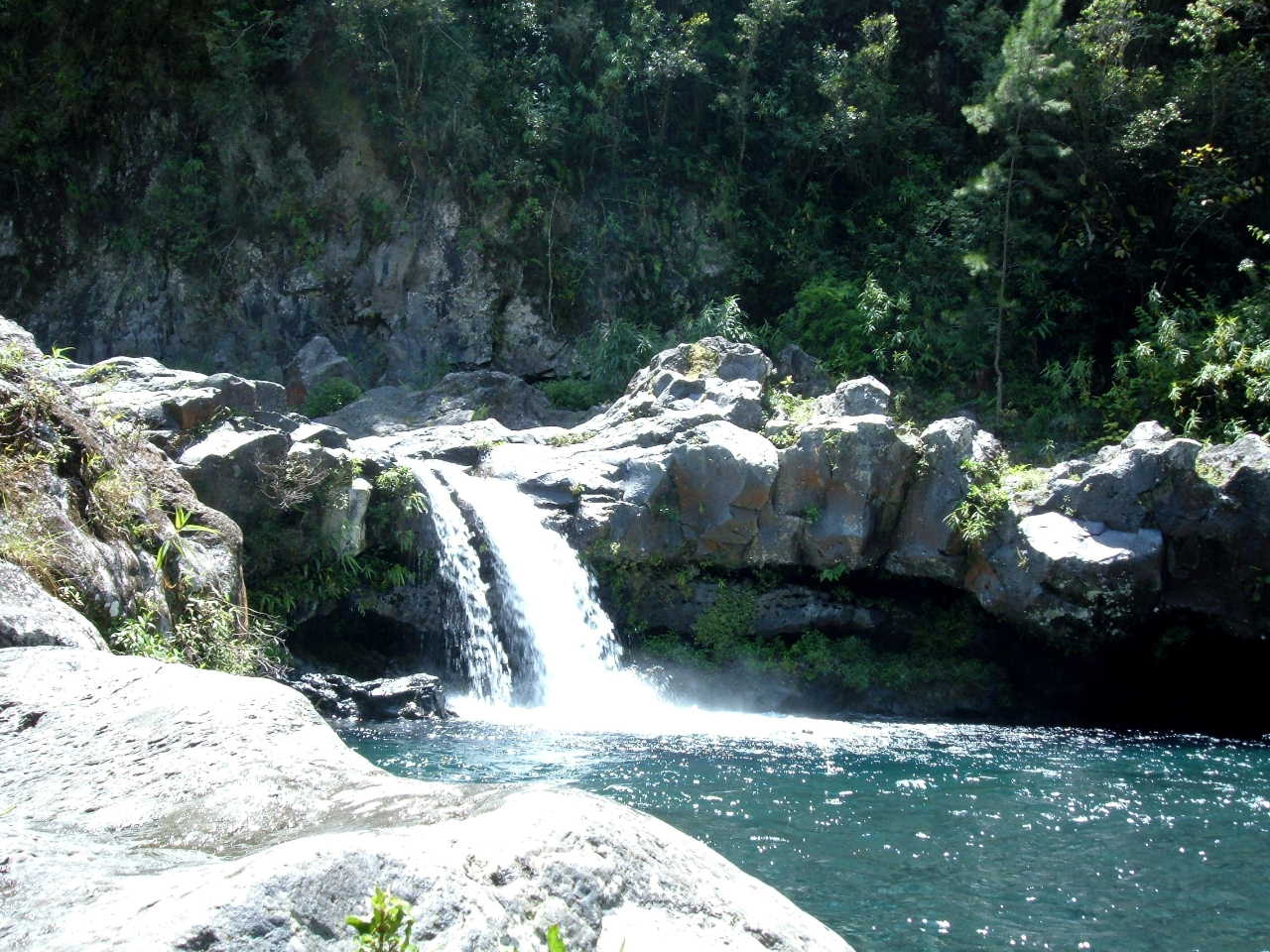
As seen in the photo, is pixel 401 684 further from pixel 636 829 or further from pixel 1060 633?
pixel 636 829

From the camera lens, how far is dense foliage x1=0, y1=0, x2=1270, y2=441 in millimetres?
22203

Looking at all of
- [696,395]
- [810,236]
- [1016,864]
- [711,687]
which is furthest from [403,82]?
[1016,864]

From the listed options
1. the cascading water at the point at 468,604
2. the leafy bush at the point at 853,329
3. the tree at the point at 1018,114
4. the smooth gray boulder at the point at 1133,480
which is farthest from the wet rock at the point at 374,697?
the tree at the point at 1018,114

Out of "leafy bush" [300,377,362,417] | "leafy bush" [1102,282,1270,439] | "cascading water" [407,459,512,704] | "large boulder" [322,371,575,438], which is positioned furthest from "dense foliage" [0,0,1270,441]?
"cascading water" [407,459,512,704]

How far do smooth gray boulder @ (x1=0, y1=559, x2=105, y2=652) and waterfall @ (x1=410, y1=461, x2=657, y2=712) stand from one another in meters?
8.94

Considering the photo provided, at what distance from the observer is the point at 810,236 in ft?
79.0

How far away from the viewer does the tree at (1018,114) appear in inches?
738

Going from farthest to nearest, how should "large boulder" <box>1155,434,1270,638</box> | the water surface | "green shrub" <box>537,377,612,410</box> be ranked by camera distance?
"green shrub" <box>537,377,612,410</box>
"large boulder" <box>1155,434,1270,638</box>
the water surface

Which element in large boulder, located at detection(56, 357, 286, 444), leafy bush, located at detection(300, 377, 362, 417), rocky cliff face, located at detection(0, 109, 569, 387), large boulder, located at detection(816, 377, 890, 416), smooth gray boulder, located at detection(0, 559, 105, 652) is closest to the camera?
Result: smooth gray boulder, located at detection(0, 559, 105, 652)

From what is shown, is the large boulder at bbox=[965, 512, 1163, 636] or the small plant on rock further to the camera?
the large boulder at bbox=[965, 512, 1163, 636]

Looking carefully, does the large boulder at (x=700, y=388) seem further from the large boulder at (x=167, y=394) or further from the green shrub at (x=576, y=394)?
the large boulder at (x=167, y=394)

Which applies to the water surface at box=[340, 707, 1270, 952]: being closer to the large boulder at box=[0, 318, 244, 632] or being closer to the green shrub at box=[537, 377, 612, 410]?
the large boulder at box=[0, 318, 244, 632]

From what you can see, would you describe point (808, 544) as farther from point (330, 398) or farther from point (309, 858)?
point (309, 858)

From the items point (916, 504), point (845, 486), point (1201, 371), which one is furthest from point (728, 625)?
point (1201, 371)
